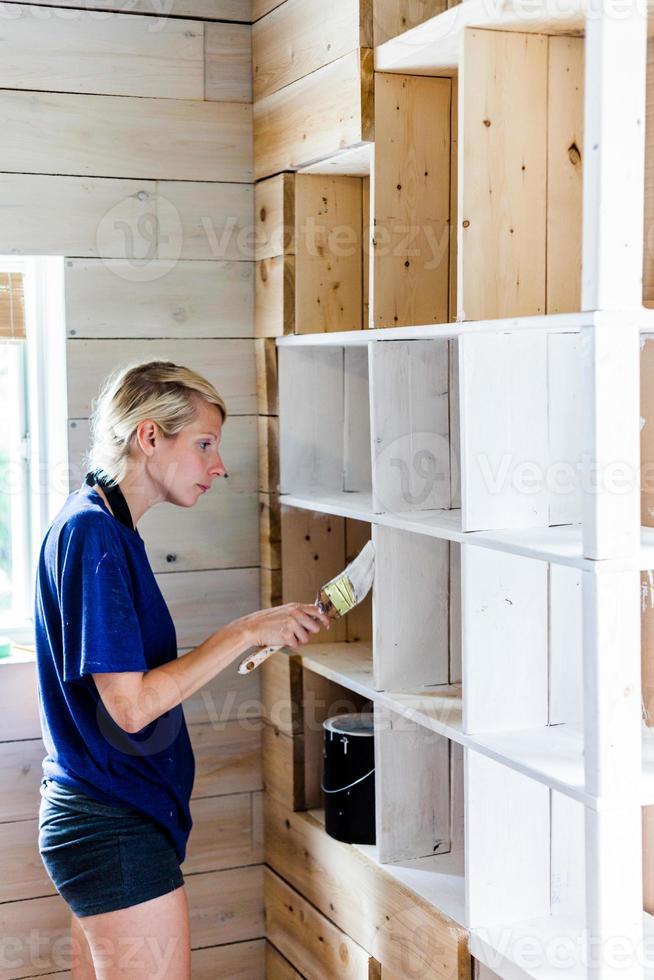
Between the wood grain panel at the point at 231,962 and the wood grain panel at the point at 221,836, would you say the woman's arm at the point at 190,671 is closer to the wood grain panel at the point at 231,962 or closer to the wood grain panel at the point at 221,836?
the wood grain panel at the point at 221,836

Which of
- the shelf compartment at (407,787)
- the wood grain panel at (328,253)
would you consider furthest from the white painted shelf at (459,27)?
→ the shelf compartment at (407,787)

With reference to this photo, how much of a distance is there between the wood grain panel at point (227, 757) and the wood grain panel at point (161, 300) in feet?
3.16

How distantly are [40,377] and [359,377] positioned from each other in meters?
0.77

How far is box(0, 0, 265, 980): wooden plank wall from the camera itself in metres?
2.68

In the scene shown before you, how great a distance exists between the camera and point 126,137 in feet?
8.99

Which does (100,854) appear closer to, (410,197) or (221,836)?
(221,836)

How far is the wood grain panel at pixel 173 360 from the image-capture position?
9.02ft

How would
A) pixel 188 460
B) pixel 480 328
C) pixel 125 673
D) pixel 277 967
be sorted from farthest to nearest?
pixel 277 967, pixel 188 460, pixel 125 673, pixel 480 328

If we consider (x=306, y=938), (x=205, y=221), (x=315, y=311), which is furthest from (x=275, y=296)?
(x=306, y=938)

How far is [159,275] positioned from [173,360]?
0.20m

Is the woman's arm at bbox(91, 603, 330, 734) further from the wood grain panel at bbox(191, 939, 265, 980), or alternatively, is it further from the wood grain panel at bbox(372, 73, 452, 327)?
the wood grain panel at bbox(191, 939, 265, 980)

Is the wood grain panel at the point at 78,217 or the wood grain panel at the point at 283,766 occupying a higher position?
the wood grain panel at the point at 78,217

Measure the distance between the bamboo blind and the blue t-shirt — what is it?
0.78 meters

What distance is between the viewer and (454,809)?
248 cm
